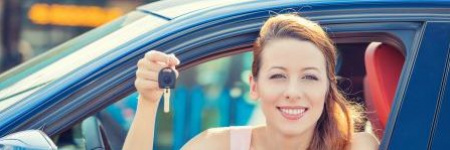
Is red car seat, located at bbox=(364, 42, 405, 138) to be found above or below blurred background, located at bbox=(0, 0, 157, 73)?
below

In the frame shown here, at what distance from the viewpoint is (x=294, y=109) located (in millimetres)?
2404

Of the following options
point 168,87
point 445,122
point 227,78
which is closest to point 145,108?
point 168,87

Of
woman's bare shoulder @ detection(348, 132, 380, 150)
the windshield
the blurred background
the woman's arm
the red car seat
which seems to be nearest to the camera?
the woman's arm

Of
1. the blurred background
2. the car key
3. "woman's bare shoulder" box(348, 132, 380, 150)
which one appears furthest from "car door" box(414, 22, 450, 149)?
the blurred background

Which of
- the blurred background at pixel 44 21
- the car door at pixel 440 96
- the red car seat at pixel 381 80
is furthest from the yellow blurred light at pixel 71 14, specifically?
the car door at pixel 440 96

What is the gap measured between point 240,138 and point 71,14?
24.4 feet

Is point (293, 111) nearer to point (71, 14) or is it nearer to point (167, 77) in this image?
point (167, 77)

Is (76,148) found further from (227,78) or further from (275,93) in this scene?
(227,78)

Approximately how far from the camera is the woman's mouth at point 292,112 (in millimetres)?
2404

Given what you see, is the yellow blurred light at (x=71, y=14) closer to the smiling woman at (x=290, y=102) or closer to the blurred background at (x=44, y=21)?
the blurred background at (x=44, y=21)

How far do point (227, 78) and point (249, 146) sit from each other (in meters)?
2.96

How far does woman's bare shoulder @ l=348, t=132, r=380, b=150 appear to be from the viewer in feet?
8.09

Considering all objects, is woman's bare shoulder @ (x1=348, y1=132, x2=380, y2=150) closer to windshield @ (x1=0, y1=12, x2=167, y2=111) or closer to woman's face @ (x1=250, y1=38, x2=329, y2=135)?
woman's face @ (x1=250, y1=38, x2=329, y2=135)

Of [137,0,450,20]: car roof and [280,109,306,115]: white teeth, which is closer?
[280,109,306,115]: white teeth
